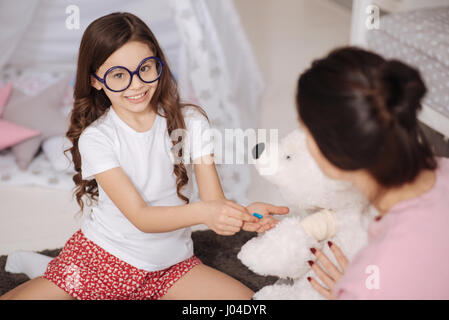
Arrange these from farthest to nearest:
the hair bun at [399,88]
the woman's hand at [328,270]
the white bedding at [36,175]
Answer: the white bedding at [36,175] → the woman's hand at [328,270] → the hair bun at [399,88]

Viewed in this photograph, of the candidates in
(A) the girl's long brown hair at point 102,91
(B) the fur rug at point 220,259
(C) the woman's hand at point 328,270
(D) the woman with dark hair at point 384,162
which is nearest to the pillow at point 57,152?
(B) the fur rug at point 220,259

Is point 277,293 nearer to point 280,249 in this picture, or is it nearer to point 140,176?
point 280,249

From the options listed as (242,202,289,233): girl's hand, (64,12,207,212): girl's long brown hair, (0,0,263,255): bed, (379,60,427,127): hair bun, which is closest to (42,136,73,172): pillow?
(0,0,263,255): bed

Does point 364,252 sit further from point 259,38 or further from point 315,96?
point 259,38

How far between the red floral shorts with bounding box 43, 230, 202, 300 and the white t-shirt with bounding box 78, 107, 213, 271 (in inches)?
0.8

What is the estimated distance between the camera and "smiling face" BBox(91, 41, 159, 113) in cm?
106

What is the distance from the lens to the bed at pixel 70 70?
5.60 feet

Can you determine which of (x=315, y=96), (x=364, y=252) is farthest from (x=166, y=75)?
(x=364, y=252)

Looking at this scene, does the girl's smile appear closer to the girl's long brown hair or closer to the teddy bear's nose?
the girl's long brown hair

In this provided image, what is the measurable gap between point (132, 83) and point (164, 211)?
29 centimetres

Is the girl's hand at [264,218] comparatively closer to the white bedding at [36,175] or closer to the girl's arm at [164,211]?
the girl's arm at [164,211]

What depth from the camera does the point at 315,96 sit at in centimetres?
74

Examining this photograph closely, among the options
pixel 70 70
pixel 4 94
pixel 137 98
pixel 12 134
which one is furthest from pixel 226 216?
pixel 70 70

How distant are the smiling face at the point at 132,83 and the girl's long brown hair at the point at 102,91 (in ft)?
0.04
